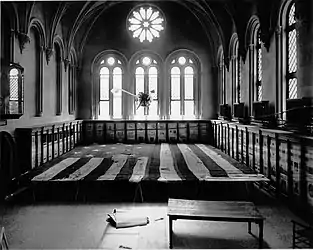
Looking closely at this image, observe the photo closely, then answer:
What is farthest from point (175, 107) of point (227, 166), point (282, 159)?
point (282, 159)

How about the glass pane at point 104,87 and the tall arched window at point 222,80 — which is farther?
the glass pane at point 104,87

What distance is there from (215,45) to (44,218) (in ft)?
36.7

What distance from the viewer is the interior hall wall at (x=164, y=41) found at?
15.0 m

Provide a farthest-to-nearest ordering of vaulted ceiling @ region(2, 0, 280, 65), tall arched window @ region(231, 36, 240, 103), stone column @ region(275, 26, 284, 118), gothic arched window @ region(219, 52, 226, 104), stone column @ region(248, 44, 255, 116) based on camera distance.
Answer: gothic arched window @ region(219, 52, 226, 104), tall arched window @ region(231, 36, 240, 103), stone column @ region(248, 44, 255, 116), vaulted ceiling @ region(2, 0, 280, 65), stone column @ region(275, 26, 284, 118)

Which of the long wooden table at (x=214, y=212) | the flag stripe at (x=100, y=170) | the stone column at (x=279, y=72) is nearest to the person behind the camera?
the long wooden table at (x=214, y=212)

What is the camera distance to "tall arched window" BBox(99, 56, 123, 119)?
1526cm

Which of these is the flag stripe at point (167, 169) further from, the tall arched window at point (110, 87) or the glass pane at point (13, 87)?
the tall arched window at point (110, 87)

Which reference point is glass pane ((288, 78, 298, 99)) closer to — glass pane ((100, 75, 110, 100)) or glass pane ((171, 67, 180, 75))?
glass pane ((171, 67, 180, 75))

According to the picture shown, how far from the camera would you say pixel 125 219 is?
521 cm

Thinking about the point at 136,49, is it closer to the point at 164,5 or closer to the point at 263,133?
the point at 164,5

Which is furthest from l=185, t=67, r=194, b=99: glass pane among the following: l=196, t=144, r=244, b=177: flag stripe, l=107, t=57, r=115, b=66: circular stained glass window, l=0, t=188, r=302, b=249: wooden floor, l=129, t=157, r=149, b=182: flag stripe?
l=0, t=188, r=302, b=249: wooden floor

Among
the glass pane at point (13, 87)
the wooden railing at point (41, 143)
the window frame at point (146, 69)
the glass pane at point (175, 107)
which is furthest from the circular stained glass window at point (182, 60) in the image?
the glass pane at point (13, 87)

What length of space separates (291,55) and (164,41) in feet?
26.2

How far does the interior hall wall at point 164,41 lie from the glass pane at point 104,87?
1.89 ft
